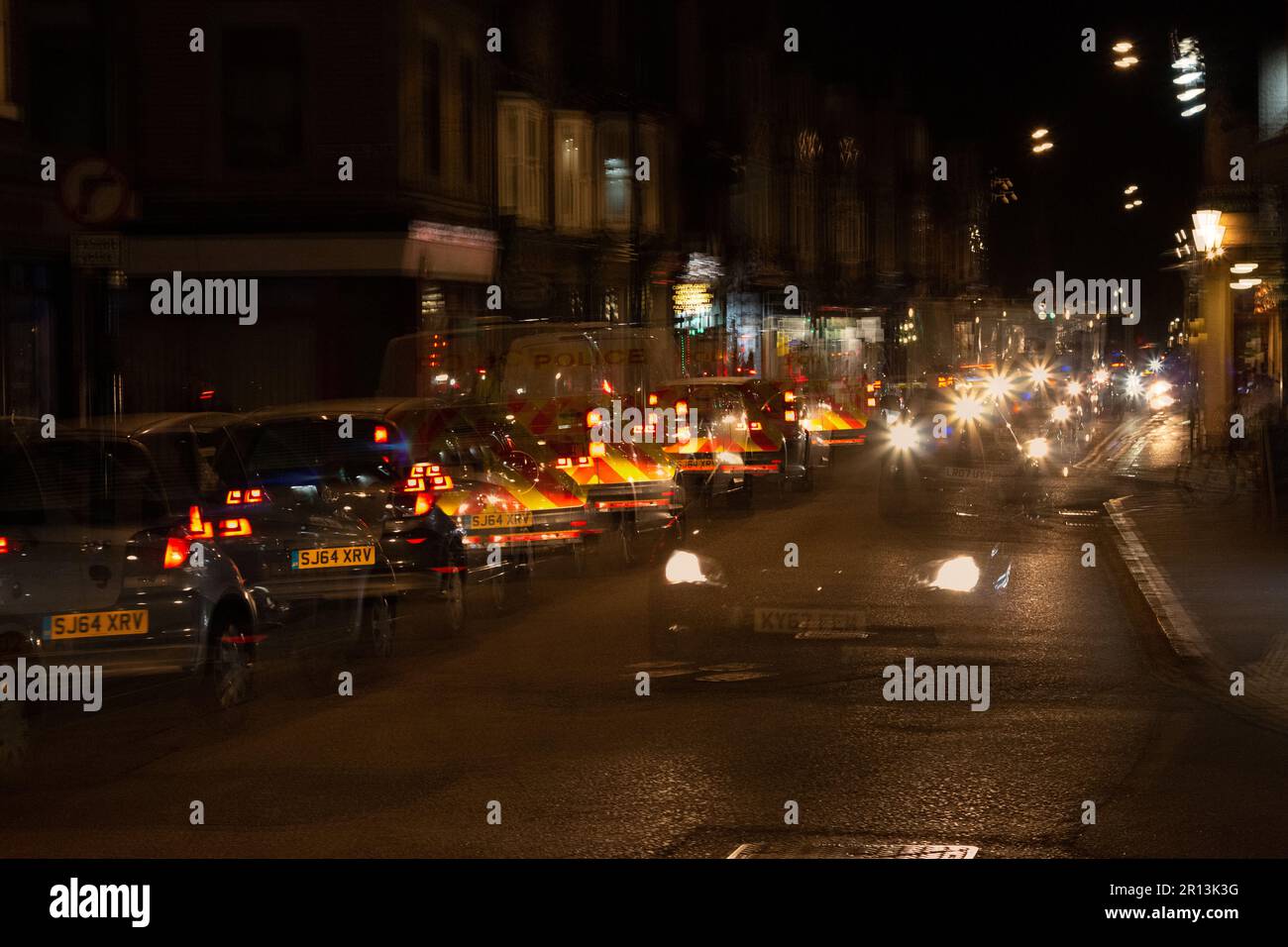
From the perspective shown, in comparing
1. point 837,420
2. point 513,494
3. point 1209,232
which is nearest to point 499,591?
point 513,494

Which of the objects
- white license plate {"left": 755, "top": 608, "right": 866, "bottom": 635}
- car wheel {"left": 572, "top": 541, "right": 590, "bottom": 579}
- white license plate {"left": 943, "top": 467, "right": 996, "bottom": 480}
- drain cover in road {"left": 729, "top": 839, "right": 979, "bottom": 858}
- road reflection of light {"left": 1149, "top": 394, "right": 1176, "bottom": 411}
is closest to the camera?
drain cover in road {"left": 729, "top": 839, "right": 979, "bottom": 858}

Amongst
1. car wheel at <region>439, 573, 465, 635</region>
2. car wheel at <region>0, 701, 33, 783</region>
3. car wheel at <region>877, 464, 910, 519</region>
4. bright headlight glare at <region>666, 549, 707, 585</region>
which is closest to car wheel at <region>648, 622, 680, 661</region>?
car wheel at <region>439, 573, 465, 635</region>

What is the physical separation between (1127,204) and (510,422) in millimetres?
39610

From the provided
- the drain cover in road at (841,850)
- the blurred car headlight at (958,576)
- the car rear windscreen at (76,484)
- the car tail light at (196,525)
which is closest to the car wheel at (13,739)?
the car rear windscreen at (76,484)

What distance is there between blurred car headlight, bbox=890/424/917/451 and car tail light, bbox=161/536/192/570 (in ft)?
56.5

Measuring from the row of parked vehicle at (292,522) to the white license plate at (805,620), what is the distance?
7.64ft

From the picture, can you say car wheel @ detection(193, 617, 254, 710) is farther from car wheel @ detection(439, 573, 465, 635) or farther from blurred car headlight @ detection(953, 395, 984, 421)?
blurred car headlight @ detection(953, 395, 984, 421)

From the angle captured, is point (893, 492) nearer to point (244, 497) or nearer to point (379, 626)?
point (379, 626)

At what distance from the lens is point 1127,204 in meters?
52.5

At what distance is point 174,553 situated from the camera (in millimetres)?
9008

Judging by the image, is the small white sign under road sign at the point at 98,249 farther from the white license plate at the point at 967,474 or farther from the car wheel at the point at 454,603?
the white license plate at the point at 967,474

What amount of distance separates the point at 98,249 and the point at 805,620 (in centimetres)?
664

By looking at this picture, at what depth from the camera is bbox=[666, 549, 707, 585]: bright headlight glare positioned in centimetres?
Answer: 1611

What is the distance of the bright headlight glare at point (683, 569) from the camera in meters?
16.1
